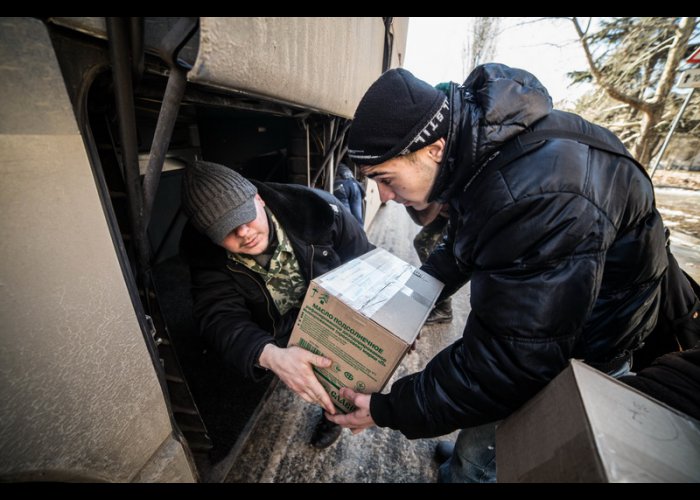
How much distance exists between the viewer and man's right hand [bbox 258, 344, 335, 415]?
3.92 ft

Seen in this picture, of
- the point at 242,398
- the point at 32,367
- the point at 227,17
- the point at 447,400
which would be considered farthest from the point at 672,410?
Result: the point at 242,398

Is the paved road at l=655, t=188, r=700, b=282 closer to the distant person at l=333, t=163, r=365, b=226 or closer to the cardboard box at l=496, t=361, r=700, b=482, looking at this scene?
the distant person at l=333, t=163, r=365, b=226

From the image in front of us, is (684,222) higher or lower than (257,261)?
lower

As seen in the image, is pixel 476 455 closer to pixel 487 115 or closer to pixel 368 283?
pixel 368 283

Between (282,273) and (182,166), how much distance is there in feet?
8.30

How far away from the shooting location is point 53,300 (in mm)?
638

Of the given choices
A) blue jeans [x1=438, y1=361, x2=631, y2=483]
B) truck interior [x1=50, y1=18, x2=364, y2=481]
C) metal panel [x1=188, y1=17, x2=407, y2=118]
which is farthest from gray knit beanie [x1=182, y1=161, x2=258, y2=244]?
blue jeans [x1=438, y1=361, x2=631, y2=483]

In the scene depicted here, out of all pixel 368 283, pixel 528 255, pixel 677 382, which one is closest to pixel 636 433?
pixel 677 382

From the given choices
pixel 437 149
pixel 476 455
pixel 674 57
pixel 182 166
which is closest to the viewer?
pixel 437 149

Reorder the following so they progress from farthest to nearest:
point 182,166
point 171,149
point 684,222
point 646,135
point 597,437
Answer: point 646,135, point 684,222, point 182,166, point 171,149, point 597,437

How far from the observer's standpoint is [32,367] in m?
0.64

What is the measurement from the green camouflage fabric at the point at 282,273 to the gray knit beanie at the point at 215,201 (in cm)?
27

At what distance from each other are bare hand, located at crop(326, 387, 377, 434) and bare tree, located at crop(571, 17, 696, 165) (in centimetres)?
1408

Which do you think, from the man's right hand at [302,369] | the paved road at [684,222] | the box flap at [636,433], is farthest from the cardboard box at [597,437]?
the paved road at [684,222]
